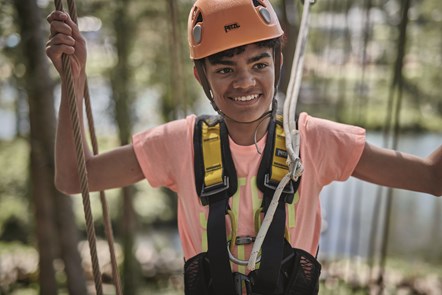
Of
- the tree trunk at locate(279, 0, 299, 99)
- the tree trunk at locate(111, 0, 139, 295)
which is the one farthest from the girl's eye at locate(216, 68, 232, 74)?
the tree trunk at locate(111, 0, 139, 295)

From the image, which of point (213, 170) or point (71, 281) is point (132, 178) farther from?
point (71, 281)

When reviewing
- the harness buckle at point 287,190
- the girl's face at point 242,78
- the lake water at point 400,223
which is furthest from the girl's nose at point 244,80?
the lake water at point 400,223

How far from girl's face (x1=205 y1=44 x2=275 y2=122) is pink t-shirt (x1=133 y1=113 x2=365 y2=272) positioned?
90 mm

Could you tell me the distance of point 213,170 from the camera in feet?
3.91

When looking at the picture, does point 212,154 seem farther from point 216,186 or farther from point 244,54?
point 244,54

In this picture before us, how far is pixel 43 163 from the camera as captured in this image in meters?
4.56

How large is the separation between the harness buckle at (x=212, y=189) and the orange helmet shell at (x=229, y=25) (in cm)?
29

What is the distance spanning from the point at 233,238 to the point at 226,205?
0.24 feet

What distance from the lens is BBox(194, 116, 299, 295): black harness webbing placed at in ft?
3.75

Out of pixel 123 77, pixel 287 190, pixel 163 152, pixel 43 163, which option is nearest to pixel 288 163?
pixel 287 190

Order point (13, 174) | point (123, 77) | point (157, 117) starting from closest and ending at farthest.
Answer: point (123, 77) < point (13, 174) < point (157, 117)

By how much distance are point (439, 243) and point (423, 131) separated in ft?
8.50

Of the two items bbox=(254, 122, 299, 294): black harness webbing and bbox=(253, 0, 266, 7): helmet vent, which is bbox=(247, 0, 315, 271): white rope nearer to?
bbox=(254, 122, 299, 294): black harness webbing

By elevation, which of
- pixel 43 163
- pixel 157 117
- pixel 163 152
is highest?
pixel 163 152
